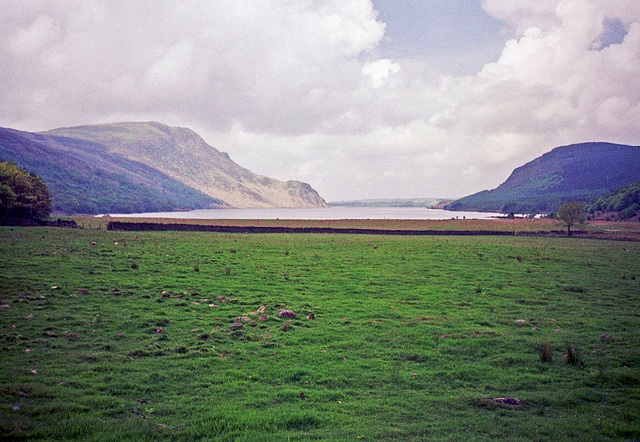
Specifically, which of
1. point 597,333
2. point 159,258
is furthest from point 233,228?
point 597,333

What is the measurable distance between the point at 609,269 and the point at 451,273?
46.1 ft

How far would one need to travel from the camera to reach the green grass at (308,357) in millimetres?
8453

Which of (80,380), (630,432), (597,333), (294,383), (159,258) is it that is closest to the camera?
(630,432)

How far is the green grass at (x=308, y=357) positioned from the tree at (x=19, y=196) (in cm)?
4257

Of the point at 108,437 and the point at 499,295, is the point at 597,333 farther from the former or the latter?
the point at 108,437

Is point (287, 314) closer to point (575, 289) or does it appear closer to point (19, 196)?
point (575, 289)

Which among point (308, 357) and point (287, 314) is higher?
point (287, 314)

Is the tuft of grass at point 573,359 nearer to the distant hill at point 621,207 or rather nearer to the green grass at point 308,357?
the green grass at point 308,357

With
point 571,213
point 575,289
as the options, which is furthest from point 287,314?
point 571,213

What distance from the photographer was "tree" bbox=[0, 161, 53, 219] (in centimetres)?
5925

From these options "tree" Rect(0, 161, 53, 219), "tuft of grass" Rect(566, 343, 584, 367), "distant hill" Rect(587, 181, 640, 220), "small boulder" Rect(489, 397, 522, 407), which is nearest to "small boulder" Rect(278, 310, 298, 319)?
"small boulder" Rect(489, 397, 522, 407)

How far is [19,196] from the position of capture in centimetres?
6303

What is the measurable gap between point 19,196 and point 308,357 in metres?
69.2

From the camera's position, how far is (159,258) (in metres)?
32.5
